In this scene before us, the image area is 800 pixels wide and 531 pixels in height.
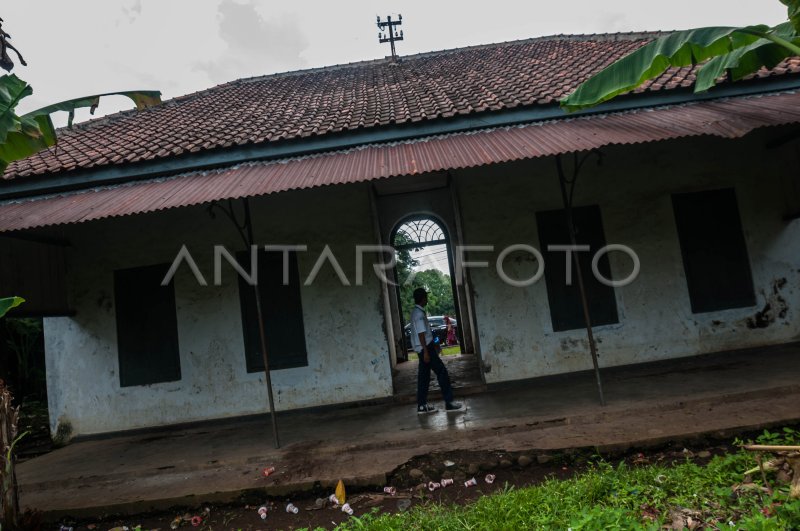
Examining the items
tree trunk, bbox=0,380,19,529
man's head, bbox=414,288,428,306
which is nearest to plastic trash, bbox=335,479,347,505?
man's head, bbox=414,288,428,306

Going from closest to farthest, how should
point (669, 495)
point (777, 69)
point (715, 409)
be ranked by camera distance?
point (669, 495) < point (715, 409) < point (777, 69)

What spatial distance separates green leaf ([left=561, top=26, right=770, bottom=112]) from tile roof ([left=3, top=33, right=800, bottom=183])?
1.37 meters

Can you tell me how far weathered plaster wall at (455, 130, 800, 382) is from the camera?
622 centimetres

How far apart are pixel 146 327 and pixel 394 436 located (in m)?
4.20

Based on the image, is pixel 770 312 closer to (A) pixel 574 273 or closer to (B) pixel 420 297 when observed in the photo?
(A) pixel 574 273

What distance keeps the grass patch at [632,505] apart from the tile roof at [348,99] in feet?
15.0

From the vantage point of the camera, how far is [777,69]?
5852mm

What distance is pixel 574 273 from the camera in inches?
250

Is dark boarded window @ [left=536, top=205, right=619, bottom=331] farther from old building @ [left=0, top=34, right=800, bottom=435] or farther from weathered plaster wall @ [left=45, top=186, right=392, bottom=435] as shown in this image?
weathered plaster wall @ [left=45, top=186, right=392, bottom=435]

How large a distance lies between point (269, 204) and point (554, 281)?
436 cm

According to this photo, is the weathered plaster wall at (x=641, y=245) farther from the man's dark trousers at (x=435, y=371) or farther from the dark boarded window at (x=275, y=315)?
the dark boarded window at (x=275, y=315)

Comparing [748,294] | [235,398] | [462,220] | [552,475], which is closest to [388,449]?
[552,475]

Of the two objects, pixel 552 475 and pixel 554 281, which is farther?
pixel 554 281

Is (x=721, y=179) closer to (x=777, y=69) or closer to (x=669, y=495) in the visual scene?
(x=777, y=69)
